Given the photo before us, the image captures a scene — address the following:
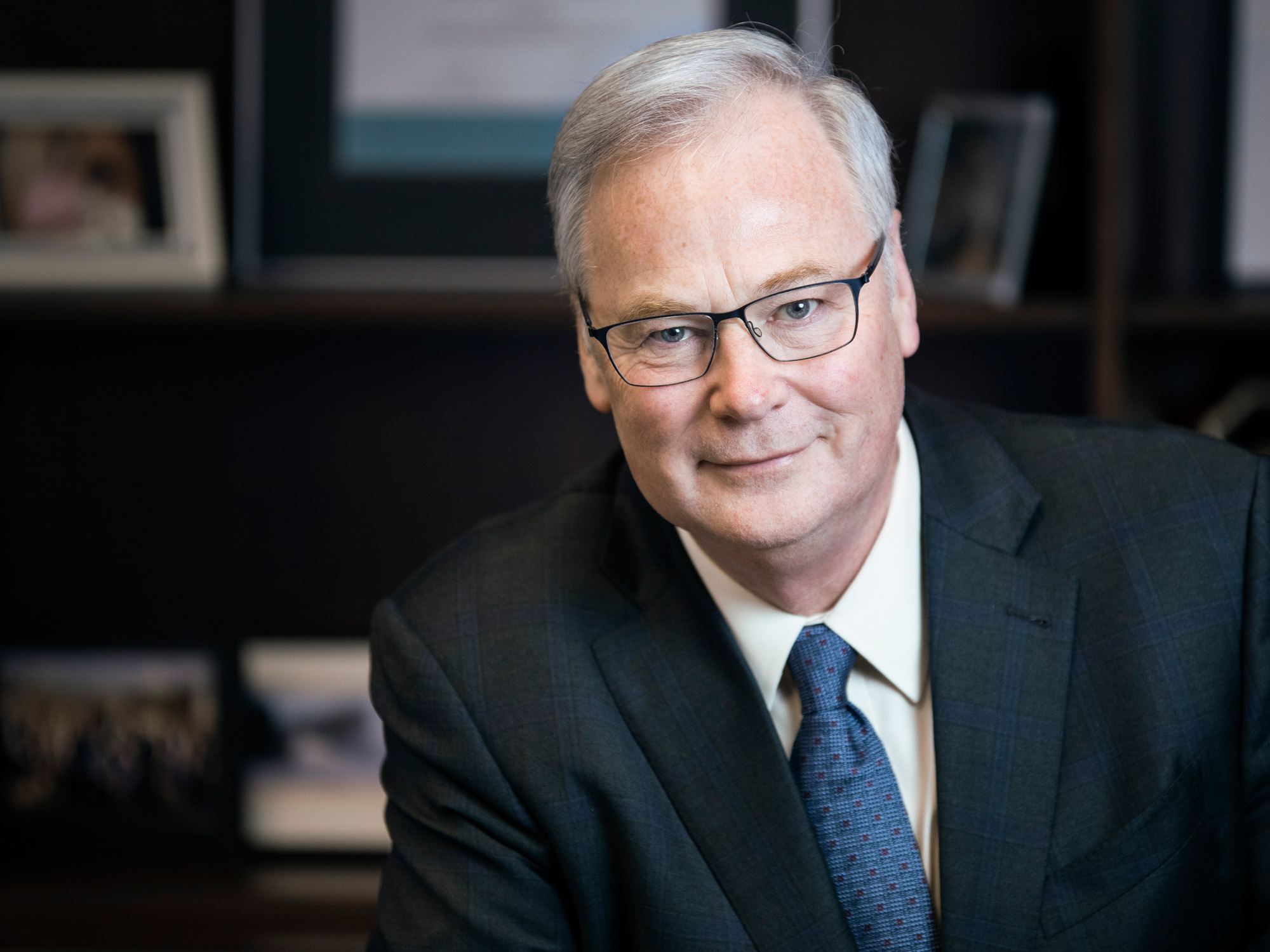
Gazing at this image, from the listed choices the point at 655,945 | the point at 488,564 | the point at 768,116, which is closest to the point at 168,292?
the point at 488,564

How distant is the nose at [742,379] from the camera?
1116mm

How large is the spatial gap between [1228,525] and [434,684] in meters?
0.85

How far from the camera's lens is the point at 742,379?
1.12m

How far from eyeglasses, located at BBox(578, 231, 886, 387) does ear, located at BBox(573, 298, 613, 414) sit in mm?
83

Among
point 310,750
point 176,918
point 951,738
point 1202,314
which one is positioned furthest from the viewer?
point 310,750

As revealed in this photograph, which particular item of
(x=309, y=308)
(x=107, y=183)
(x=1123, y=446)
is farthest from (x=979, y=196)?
(x=107, y=183)

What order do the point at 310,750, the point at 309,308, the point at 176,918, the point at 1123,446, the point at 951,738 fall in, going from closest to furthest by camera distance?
the point at 951,738, the point at 1123,446, the point at 309,308, the point at 176,918, the point at 310,750

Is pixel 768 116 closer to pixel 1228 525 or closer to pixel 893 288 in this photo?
pixel 893 288

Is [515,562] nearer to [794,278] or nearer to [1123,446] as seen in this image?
[794,278]

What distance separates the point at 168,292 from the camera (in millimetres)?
2025

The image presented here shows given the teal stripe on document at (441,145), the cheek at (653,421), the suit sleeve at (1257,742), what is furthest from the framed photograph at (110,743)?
the suit sleeve at (1257,742)

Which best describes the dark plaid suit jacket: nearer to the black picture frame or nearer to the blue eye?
the blue eye

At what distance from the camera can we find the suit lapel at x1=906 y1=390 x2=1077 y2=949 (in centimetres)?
117

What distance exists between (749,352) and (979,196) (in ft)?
3.44
